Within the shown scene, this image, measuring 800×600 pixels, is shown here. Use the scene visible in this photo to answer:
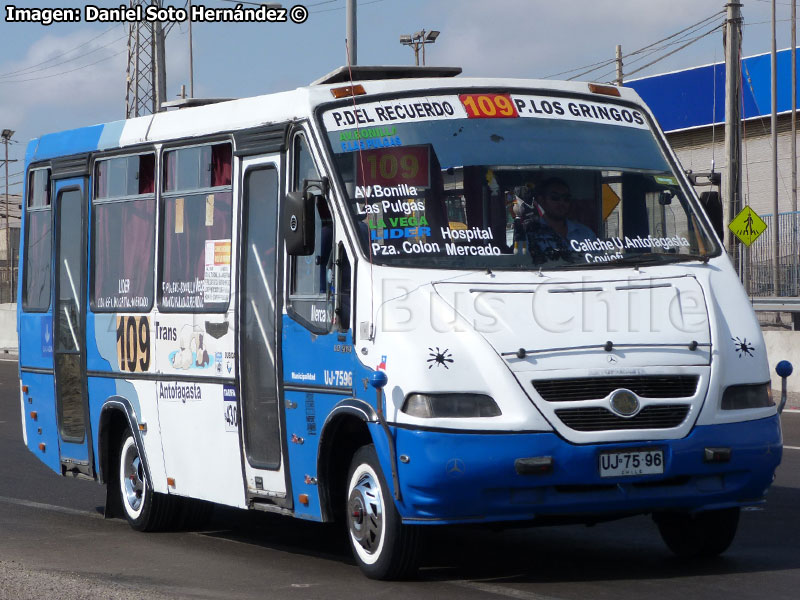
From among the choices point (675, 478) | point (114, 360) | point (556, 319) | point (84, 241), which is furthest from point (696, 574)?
point (84, 241)

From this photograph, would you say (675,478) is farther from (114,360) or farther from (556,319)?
(114,360)

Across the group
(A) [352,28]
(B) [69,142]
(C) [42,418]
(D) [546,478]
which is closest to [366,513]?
(D) [546,478]

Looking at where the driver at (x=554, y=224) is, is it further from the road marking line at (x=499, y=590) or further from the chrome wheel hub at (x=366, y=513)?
the road marking line at (x=499, y=590)

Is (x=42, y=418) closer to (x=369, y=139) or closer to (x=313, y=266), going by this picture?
(x=313, y=266)

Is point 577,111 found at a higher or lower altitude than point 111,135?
lower

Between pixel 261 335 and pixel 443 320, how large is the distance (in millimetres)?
1784

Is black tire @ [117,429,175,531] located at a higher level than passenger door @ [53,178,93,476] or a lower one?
lower

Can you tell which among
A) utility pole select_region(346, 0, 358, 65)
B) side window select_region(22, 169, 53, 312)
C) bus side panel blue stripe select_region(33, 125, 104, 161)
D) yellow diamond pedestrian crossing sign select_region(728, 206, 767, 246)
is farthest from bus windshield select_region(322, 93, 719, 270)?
yellow diamond pedestrian crossing sign select_region(728, 206, 767, 246)

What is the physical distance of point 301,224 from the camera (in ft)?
25.5

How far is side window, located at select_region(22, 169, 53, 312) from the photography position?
11836 mm

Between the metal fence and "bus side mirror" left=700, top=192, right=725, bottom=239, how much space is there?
20101 mm

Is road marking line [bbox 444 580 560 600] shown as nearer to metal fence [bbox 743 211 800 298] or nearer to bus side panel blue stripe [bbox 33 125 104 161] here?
bus side panel blue stripe [bbox 33 125 104 161]

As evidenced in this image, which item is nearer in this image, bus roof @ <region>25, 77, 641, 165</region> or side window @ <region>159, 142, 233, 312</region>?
bus roof @ <region>25, 77, 641, 165</region>

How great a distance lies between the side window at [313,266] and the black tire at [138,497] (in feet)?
8.75
